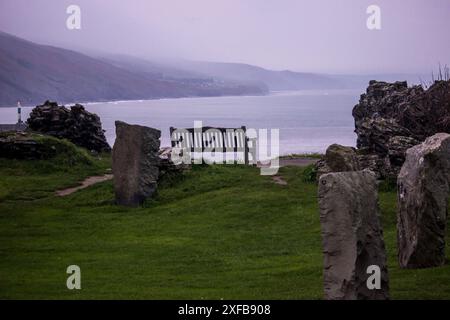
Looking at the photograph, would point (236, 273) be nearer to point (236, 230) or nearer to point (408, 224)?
point (408, 224)

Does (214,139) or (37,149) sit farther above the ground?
(214,139)

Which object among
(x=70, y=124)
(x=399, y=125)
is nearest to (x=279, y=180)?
(x=399, y=125)

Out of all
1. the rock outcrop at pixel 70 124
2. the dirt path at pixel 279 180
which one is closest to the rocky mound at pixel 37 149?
the rock outcrop at pixel 70 124

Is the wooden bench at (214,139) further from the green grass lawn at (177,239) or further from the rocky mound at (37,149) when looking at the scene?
the rocky mound at (37,149)

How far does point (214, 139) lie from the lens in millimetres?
34750

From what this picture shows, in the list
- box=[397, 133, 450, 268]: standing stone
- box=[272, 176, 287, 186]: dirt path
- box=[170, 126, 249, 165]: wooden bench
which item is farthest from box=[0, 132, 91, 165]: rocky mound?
box=[397, 133, 450, 268]: standing stone

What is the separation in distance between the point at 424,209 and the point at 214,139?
19.5 m

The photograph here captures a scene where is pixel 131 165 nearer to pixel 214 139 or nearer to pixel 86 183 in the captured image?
pixel 86 183

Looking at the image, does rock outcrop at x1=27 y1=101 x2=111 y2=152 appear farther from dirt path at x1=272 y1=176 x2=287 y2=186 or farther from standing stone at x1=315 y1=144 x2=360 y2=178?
standing stone at x1=315 y1=144 x2=360 y2=178

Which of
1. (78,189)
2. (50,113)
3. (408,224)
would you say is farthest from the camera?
(50,113)
